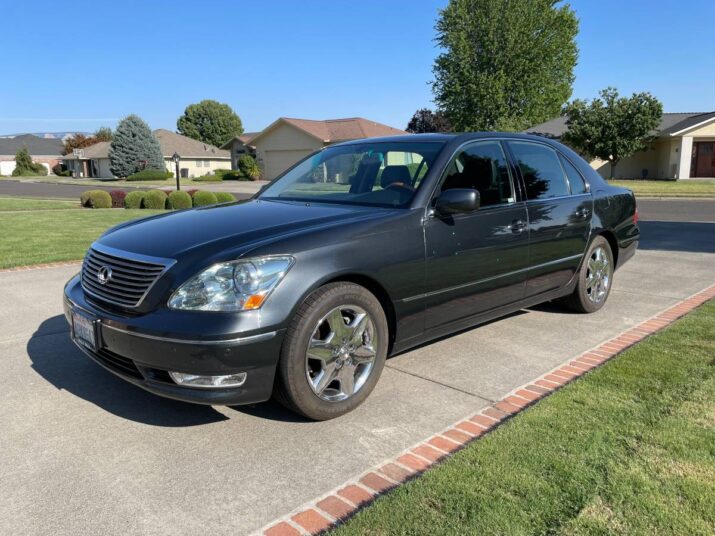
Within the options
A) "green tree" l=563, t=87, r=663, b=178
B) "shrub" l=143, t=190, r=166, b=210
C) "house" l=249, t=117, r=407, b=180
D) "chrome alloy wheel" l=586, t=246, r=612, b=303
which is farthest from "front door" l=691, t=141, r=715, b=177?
"chrome alloy wheel" l=586, t=246, r=612, b=303

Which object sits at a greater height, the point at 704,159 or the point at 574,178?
the point at 704,159

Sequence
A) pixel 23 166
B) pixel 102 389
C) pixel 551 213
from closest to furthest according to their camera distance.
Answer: pixel 102 389 → pixel 551 213 → pixel 23 166

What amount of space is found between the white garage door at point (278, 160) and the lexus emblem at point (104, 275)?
4711 cm

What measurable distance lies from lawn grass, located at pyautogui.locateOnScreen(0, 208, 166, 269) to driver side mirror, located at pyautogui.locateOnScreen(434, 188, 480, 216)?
7.02 m

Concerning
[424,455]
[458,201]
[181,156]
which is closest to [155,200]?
[458,201]

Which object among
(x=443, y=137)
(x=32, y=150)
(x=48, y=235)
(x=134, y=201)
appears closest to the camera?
(x=443, y=137)

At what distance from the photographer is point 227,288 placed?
3014 millimetres

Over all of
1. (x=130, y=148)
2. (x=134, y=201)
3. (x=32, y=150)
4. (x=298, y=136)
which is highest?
(x=32, y=150)

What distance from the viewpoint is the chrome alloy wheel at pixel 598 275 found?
226 inches

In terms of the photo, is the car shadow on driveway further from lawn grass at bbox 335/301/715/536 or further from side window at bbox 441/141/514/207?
side window at bbox 441/141/514/207

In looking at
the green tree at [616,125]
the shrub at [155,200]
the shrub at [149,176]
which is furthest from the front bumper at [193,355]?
the shrub at [149,176]

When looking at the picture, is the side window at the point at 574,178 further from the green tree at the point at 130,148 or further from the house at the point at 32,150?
the house at the point at 32,150

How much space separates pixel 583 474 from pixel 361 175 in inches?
106

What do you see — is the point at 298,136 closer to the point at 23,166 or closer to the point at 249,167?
the point at 249,167
